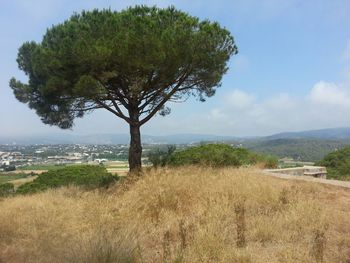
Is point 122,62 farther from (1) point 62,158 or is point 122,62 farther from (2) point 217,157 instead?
(1) point 62,158

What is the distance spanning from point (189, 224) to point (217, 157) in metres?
9.40

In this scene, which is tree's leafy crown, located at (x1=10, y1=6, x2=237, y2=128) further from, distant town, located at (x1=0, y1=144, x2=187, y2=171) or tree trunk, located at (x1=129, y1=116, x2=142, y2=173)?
distant town, located at (x1=0, y1=144, x2=187, y2=171)

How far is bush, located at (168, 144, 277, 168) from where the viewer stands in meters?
14.7

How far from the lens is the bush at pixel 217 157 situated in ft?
48.4

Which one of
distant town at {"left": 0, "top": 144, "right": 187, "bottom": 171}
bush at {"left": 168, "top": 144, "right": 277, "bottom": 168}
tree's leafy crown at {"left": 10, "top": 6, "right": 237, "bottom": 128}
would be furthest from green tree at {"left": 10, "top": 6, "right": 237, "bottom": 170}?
distant town at {"left": 0, "top": 144, "right": 187, "bottom": 171}

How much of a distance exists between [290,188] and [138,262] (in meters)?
5.43

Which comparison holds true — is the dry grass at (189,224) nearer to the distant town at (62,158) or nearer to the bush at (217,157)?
the bush at (217,157)

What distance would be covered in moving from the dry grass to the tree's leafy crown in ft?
12.1

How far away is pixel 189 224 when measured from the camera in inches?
236

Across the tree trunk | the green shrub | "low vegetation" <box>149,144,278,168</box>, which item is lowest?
the green shrub

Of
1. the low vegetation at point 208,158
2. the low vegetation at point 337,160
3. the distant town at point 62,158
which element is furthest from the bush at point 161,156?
the distant town at point 62,158

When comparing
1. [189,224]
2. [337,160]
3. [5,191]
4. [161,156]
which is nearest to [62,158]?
[5,191]

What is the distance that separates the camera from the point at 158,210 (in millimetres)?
7492

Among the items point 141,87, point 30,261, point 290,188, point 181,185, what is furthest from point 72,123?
point 30,261
